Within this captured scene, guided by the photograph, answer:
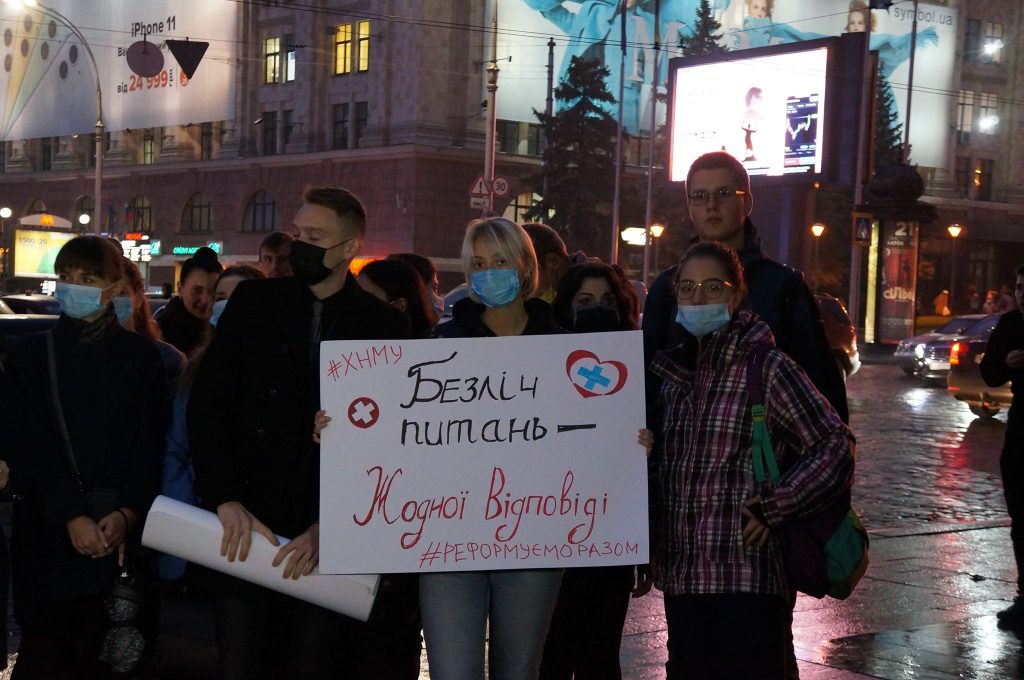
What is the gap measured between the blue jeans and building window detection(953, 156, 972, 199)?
230 ft

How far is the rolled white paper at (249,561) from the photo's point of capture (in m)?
4.11

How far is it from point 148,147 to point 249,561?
2411 inches

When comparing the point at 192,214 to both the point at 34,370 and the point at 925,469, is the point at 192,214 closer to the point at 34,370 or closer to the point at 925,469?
the point at 925,469

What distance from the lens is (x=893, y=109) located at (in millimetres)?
71688

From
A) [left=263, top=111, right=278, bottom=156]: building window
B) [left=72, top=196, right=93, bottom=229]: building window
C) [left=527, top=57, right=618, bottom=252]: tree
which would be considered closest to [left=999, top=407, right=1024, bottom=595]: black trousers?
[left=527, top=57, right=618, bottom=252]: tree

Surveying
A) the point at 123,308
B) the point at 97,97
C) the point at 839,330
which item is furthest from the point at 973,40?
the point at 123,308

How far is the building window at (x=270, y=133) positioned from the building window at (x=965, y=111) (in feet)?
115

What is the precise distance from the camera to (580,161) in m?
55.5

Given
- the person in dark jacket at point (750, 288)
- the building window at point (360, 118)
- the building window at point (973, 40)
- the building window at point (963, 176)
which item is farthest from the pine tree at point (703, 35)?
the person in dark jacket at point (750, 288)

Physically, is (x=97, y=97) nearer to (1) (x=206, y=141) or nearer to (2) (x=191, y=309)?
(1) (x=206, y=141)

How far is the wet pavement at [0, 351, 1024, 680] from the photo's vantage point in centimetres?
628

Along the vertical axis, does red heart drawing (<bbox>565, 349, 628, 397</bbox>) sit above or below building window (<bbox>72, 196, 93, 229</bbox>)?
below

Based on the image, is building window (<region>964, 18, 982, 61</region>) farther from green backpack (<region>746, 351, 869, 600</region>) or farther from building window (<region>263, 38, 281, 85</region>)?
green backpack (<region>746, 351, 869, 600</region>)

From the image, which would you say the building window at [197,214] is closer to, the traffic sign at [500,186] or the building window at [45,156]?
the building window at [45,156]
